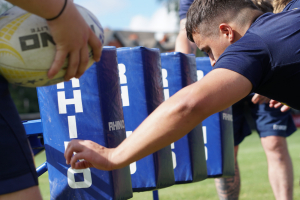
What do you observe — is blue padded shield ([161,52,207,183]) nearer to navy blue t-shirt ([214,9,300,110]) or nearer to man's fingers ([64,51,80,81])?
navy blue t-shirt ([214,9,300,110])

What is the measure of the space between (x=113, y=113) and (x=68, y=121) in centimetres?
26

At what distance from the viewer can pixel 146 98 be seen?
213 cm

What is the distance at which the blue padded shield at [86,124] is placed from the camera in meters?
1.78

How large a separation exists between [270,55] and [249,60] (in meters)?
0.12

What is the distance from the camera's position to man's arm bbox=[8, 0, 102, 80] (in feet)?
3.06

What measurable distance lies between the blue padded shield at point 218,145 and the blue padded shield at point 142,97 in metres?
0.66

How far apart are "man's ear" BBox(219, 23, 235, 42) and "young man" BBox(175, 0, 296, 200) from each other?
1249mm

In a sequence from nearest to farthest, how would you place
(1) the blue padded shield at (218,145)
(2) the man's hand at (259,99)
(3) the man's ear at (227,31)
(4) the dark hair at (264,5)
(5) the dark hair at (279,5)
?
(3) the man's ear at (227,31) < (4) the dark hair at (264,5) < (5) the dark hair at (279,5) < (1) the blue padded shield at (218,145) < (2) the man's hand at (259,99)

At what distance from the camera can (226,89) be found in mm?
1106

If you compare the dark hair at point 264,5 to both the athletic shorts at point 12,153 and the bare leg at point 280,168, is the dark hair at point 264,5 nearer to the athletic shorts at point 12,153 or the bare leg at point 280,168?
the bare leg at point 280,168

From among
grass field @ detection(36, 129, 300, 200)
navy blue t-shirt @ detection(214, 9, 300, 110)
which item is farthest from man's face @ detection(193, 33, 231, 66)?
grass field @ detection(36, 129, 300, 200)

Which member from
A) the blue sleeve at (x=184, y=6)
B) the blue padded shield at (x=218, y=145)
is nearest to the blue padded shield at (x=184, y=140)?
the blue padded shield at (x=218, y=145)

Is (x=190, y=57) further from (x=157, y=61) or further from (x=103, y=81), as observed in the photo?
(x=103, y=81)

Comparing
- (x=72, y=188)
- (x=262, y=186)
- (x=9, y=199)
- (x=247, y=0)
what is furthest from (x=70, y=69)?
(x=262, y=186)
